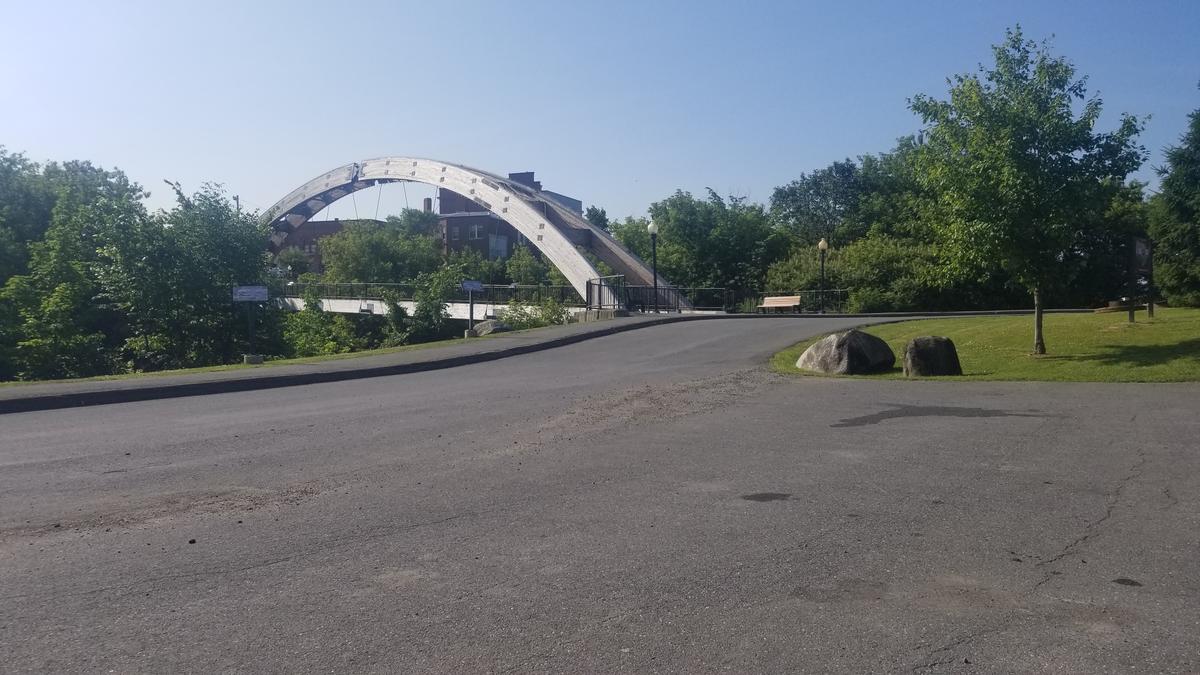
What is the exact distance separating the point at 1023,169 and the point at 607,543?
618 inches

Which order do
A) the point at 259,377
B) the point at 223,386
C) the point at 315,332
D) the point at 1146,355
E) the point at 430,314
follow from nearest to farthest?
the point at 223,386, the point at 259,377, the point at 1146,355, the point at 430,314, the point at 315,332

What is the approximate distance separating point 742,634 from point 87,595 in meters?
3.78

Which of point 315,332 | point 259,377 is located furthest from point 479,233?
point 259,377

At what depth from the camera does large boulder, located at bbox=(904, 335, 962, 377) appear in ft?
61.1

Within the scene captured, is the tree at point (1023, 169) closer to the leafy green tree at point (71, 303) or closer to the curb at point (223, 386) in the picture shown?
the curb at point (223, 386)

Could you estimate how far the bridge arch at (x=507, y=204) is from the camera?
5750 centimetres

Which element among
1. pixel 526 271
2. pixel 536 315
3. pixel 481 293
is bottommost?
pixel 536 315

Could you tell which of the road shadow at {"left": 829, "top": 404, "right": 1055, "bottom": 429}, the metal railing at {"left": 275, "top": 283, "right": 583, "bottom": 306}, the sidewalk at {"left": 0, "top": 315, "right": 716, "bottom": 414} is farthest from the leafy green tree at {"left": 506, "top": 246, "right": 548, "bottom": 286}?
the road shadow at {"left": 829, "top": 404, "right": 1055, "bottom": 429}

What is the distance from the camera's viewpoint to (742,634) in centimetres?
466

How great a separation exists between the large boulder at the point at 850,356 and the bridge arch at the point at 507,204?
3149 centimetres

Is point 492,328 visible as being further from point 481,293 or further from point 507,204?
point 507,204

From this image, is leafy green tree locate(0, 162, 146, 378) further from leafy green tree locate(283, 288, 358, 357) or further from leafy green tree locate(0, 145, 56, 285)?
leafy green tree locate(0, 145, 56, 285)

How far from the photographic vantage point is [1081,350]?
20.2 m

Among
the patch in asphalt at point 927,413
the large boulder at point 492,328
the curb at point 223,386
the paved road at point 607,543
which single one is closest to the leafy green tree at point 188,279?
the large boulder at point 492,328
